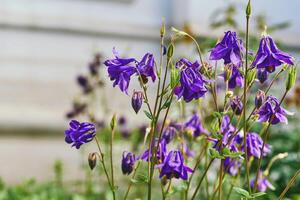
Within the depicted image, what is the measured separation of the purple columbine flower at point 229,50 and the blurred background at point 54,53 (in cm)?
373

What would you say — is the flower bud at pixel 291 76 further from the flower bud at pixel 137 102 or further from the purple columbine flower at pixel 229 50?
the flower bud at pixel 137 102

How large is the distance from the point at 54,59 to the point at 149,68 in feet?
14.1

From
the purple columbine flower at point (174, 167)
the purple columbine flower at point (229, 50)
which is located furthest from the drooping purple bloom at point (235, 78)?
the purple columbine flower at point (174, 167)

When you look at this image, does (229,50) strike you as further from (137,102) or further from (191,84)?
(137,102)

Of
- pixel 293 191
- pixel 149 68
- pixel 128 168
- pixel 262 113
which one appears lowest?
pixel 293 191

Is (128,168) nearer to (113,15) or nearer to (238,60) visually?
(238,60)

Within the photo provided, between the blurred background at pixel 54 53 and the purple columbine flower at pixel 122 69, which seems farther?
the blurred background at pixel 54 53

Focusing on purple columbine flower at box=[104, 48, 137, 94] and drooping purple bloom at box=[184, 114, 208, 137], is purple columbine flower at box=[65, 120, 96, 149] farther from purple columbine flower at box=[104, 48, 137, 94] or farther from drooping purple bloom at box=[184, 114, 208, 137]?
drooping purple bloom at box=[184, 114, 208, 137]

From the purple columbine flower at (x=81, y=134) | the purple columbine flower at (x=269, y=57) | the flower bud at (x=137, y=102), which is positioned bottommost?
the purple columbine flower at (x=81, y=134)

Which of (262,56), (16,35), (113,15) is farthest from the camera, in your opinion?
(113,15)

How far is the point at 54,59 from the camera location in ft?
18.5

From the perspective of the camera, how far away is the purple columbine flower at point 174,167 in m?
1.44

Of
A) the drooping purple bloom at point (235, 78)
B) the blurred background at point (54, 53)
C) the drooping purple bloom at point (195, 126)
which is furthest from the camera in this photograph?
the blurred background at point (54, 53)

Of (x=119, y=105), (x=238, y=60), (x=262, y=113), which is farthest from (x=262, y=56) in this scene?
(x=119, y=105)
